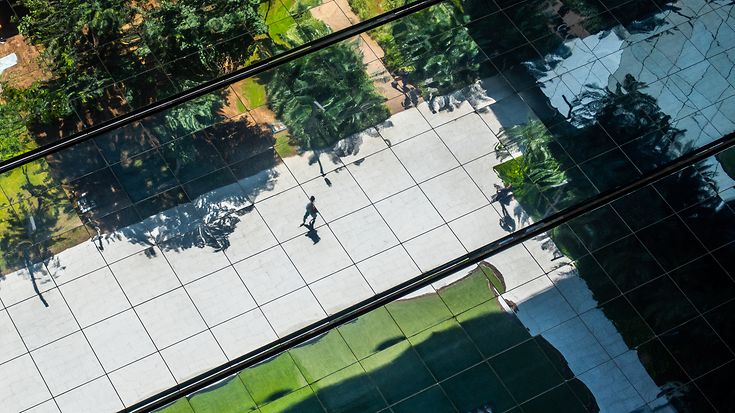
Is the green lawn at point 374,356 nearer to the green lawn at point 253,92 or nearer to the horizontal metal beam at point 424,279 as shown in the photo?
the horizontal metal beam at point 424,279

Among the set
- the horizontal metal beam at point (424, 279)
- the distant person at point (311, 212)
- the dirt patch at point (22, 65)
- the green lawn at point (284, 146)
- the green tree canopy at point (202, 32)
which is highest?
the dirt patch at point (22, 65)

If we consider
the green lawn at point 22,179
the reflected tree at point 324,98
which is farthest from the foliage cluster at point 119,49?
the reflected tree at point 324,98

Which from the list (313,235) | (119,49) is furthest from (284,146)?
(119,49)

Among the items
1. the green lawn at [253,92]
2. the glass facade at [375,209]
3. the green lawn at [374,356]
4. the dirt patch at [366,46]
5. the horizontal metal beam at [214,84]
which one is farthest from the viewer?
the dirt patch at [366,46]

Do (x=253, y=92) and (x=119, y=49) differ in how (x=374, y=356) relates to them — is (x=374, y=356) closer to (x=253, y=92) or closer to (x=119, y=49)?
(x=253, y=92)

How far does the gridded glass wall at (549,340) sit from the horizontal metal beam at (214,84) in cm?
263

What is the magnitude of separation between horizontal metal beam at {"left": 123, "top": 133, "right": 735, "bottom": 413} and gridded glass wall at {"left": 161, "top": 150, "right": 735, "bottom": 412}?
64 mm

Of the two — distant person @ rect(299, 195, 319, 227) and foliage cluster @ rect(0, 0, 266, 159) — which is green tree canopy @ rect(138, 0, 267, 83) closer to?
foliage cluster @ rect(0, 0, 266, 159)

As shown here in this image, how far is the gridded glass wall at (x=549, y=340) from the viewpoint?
307 inches

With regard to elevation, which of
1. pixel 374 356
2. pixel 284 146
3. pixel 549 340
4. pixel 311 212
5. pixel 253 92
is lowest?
pixel 549 340

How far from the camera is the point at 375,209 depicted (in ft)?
28.0

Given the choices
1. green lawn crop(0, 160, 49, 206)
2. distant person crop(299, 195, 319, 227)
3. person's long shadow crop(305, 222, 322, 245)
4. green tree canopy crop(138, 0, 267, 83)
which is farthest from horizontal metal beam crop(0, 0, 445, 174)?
person's long shadow crop(305, 222, 322, 245)

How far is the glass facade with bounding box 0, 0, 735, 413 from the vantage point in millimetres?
7891

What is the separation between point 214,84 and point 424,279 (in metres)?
2.73
